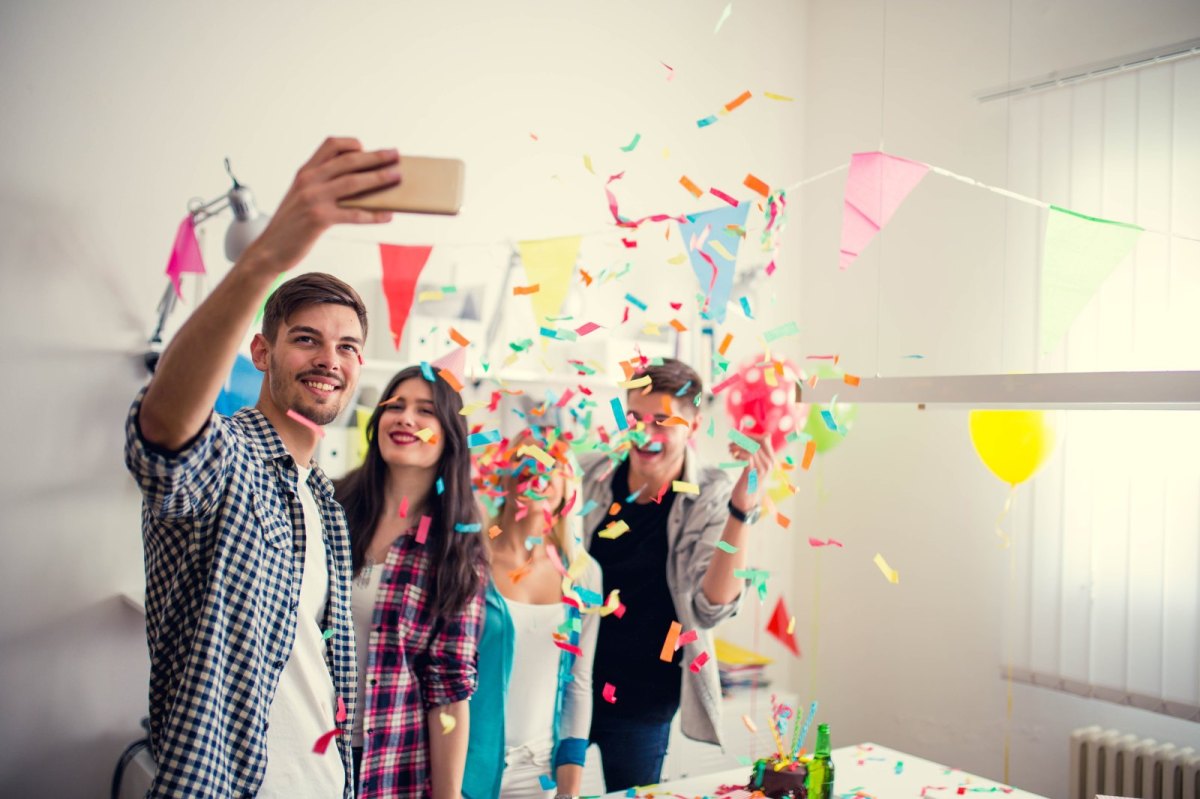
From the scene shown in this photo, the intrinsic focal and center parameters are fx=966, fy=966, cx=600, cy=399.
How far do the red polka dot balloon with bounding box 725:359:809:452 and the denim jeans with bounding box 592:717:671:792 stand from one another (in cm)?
84

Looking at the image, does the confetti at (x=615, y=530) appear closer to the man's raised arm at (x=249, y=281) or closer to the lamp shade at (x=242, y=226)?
the lamp shade at (x=242, y=226)

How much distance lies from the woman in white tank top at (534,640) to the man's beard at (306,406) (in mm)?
760

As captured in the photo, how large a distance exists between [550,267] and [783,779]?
145 cm

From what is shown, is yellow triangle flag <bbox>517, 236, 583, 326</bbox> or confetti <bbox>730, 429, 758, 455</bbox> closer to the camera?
confetti <bbox>730, 429, 758, 455</bbox>

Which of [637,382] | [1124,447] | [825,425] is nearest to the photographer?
[637,382]

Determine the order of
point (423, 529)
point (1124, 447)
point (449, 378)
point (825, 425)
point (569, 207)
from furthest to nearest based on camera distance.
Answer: point (569, 207)
point (825, 425)
point (1124, 447)
point (449, 378)
point (423, 529)

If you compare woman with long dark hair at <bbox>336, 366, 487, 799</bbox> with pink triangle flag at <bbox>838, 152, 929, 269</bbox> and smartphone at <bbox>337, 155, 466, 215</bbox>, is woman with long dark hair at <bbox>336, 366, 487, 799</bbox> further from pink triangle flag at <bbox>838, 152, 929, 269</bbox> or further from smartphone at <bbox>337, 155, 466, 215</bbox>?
smartphone at <bbox>337, 155, 466, 215</bbox>

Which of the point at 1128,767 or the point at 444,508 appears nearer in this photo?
the point at 444,508

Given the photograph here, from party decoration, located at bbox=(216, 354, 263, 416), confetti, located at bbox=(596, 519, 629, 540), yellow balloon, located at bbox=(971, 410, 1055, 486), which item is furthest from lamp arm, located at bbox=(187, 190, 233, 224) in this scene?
yellow balloon, located at bbox=(971, 410, 1055, 486)

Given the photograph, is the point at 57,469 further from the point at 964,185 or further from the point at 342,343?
the point at 964,185

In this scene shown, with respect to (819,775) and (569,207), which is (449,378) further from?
(569,207)

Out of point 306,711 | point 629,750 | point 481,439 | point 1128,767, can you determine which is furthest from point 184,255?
point 1128,767

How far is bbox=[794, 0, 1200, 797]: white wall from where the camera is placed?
11.2 feet

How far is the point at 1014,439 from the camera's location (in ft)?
8.96
